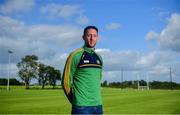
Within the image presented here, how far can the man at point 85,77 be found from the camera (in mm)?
4559

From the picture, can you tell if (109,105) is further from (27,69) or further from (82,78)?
(27,69)

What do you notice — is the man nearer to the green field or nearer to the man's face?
the man's face

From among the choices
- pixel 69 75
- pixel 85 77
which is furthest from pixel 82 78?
pixel 69 75

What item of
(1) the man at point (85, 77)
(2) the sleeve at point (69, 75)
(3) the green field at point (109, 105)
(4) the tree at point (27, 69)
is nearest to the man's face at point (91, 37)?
(1) the man at point (85, 77)

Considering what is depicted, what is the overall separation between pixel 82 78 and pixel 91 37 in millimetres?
589

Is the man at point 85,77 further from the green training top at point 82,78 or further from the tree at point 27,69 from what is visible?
the tree at point 27,69

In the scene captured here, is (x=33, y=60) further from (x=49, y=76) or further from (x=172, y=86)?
(x=172, y=86)

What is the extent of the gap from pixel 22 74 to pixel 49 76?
15141 mm

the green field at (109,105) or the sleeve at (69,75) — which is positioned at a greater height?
the sleeve at (69,75)

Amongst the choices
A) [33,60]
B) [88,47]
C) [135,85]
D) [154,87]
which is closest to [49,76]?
[33,60]

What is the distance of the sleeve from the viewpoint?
15.3 feet

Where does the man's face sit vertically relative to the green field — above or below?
above

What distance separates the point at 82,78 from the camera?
4.62 metres

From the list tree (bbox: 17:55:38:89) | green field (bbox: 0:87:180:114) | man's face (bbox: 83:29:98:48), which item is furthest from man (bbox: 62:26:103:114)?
tree (bbox: 17:55:38:89)
